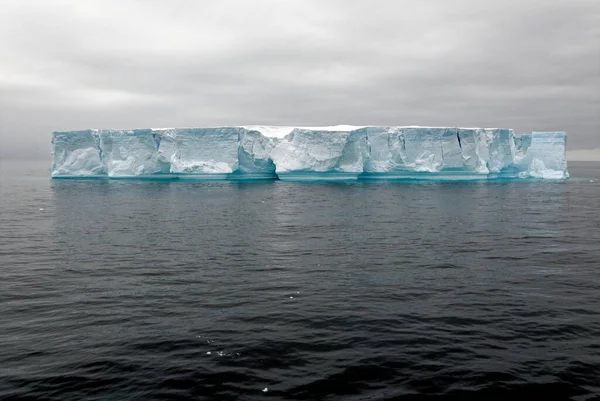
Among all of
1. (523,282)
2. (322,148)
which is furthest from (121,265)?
(322,148)

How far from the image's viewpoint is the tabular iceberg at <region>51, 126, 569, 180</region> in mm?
39594

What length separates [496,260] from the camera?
11805 millimetres

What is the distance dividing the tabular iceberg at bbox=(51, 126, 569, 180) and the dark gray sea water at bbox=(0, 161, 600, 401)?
23.8 metres

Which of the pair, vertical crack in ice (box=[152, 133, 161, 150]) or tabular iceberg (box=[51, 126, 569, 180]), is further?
vertical crack in ice (box=[152, 133, 161, 150])

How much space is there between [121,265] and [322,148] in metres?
29.8

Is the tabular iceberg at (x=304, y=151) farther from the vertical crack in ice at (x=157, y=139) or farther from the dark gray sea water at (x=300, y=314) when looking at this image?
the dark gray sea water at (x=300, y=314)

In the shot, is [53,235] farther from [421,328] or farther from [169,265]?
[421,328]

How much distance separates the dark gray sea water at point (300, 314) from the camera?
17.7ft

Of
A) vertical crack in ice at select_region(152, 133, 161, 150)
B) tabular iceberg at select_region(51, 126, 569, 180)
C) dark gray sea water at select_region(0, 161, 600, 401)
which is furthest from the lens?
vertical crack in ice at select_region(152, 133, 161, 150)

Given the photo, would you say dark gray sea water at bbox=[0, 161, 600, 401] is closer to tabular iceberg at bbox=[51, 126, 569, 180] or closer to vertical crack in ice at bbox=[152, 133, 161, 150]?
tabular iceberg at bbox=[51, 126, 569, 180]

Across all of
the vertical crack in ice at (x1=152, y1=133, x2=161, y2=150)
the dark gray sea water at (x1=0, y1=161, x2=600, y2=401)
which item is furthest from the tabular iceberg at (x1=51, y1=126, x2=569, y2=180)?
the dark gray sea water at (x1=0, y1=161, x2=600, y2=401)

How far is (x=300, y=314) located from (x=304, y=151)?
33367 mm

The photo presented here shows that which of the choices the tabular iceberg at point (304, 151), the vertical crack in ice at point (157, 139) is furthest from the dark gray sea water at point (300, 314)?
the vertical crack in ice at point (157, 139)

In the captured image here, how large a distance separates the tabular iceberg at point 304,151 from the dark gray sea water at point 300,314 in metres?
23.8
